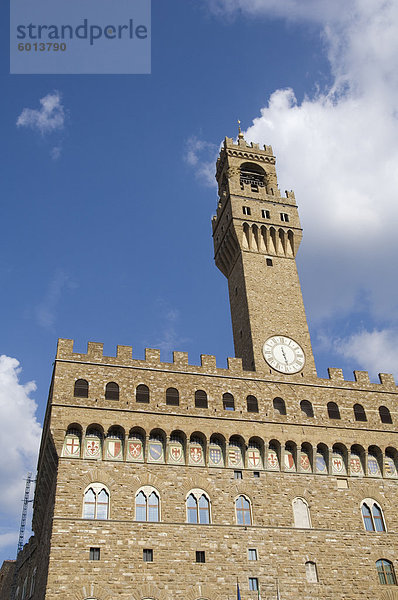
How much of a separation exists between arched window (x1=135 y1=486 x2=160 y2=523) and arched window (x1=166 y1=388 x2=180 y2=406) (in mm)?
4900

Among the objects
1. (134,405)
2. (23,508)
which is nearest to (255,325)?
(134,405)

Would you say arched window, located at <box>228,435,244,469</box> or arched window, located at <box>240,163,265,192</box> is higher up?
arched window, located at <box>240,163,265,192</box>

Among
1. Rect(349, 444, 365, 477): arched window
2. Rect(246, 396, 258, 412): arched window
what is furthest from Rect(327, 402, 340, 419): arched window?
Rect(246, 396, 258, 412): arched window

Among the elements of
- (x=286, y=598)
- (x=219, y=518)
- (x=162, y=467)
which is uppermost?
(x=162, y=467)

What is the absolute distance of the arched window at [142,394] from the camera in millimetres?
31891

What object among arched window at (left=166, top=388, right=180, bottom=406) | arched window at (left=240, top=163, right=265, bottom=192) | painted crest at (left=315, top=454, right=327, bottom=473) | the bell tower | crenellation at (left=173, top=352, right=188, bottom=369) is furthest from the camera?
arched window at (left=240, top=163, right=265, bottom=192)

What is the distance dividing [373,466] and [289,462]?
5.57 metres

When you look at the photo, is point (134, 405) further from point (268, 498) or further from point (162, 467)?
point (268, 498)

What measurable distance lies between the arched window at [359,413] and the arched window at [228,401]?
8.14 m

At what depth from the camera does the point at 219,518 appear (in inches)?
1171

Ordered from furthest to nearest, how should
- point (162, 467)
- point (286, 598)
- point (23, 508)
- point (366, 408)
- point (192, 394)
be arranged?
1. point (23, 508)
2. point (366, 408)
3. point (192, 394)
4. point (162, 467)
5. point (286, 598)

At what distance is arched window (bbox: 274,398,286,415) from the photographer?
112 ft

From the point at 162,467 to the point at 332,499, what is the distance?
9929 millimetres

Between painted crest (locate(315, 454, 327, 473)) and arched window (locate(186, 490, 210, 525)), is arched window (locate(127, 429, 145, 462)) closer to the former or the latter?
arched window (locate(186, 490, 210, 525))
